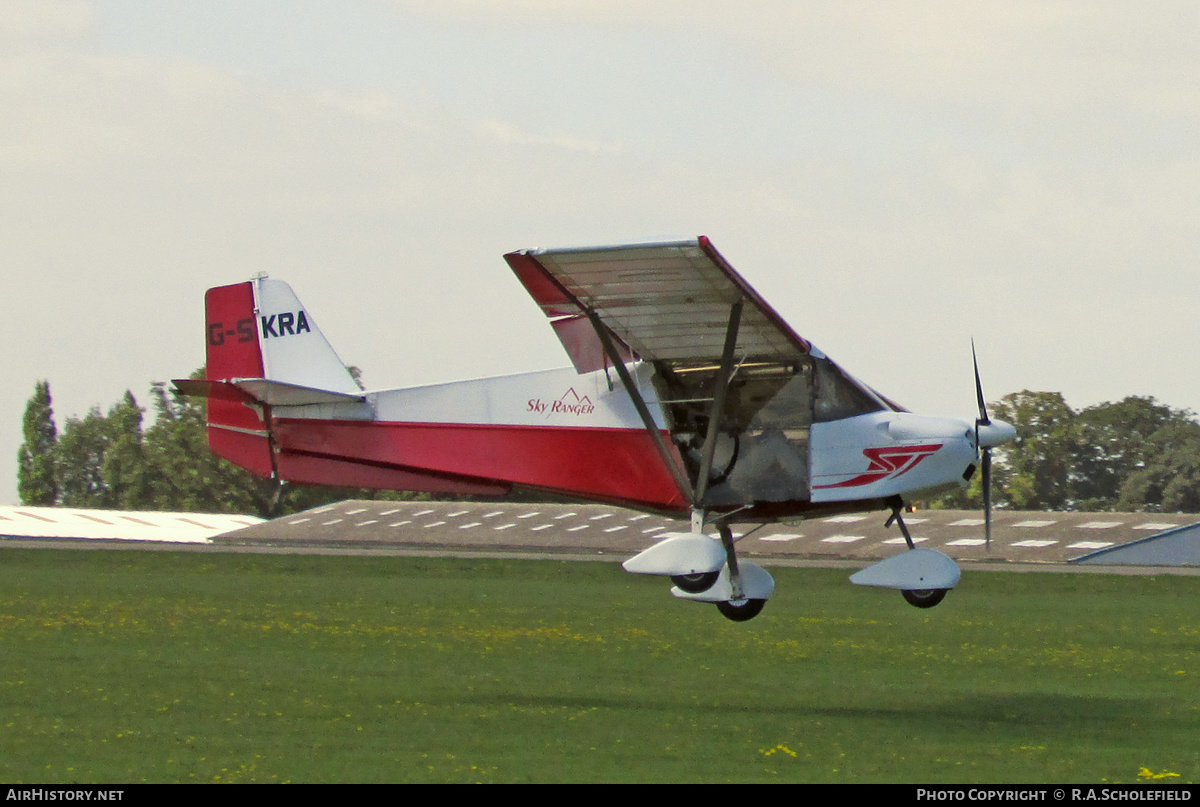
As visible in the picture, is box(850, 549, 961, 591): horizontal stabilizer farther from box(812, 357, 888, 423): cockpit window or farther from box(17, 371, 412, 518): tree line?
box(17, 371, 412, 518): tree line

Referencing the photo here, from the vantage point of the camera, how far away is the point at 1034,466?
126125 mm

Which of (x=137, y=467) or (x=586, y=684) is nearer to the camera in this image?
(x=586, y=684)

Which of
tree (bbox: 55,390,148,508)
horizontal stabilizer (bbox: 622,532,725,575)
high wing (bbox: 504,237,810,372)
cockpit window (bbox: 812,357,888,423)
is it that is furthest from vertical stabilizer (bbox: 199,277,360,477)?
tree (bbox: 55,390,148,508)

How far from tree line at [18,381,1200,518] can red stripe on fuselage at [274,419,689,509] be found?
9391cm

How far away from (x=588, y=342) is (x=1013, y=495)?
110151 millimetres

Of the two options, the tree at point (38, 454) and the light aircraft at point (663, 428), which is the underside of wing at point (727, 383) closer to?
the light aircraft at point (663, 428)

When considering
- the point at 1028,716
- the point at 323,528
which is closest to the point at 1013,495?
the point at 323,528

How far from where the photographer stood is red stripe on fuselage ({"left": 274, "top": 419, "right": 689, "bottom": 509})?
66.8 feet

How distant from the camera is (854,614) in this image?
175ft

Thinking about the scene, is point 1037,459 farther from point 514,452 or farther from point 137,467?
point 514,452

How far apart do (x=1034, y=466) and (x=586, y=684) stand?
97775mm

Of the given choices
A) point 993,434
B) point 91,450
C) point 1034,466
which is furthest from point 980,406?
point 91,450

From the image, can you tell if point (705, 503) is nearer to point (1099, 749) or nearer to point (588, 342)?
point (588, 342)

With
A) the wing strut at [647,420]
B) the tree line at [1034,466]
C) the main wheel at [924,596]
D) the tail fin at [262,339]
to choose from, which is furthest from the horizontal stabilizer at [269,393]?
the tree line at [1034,466]
